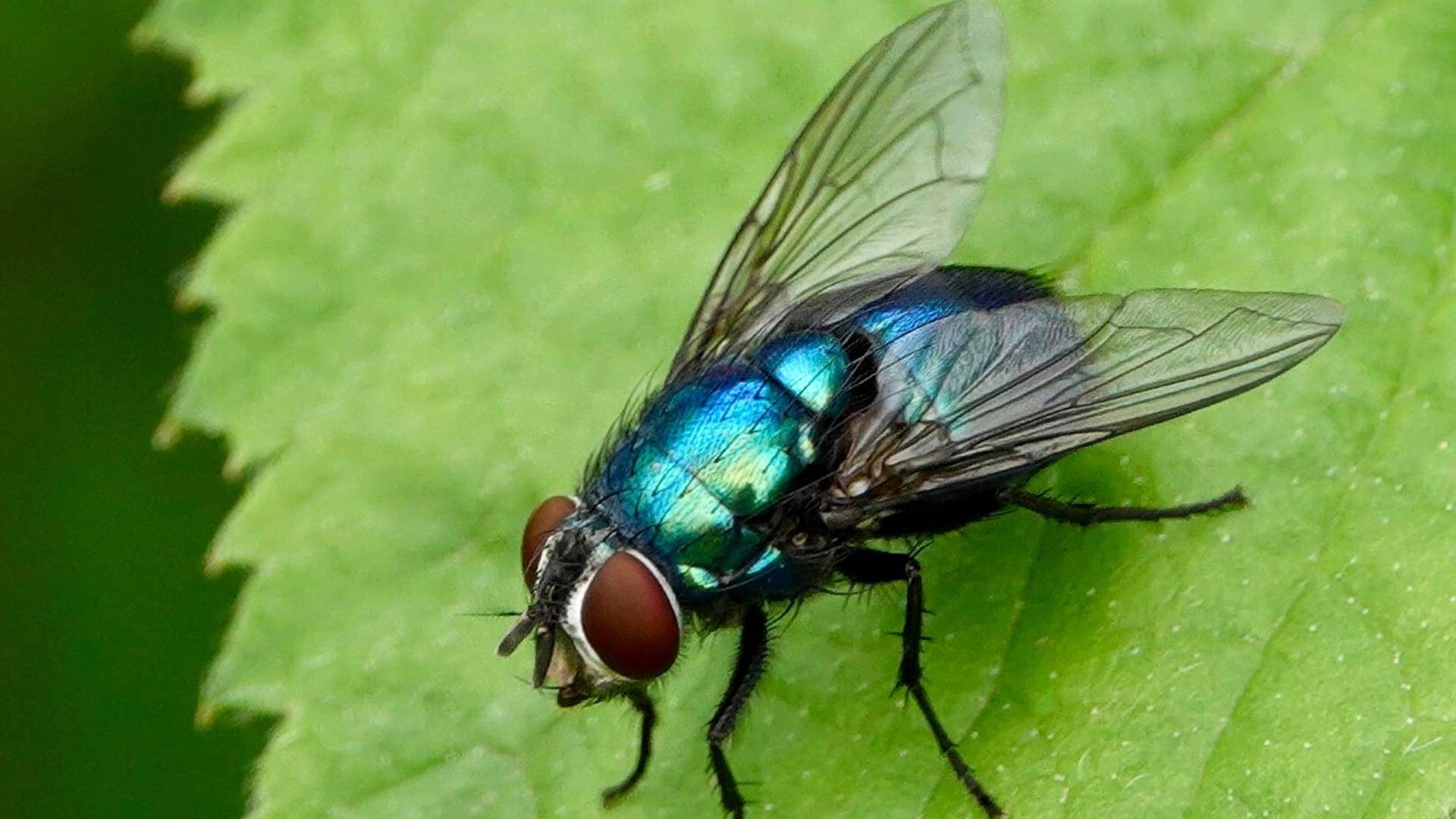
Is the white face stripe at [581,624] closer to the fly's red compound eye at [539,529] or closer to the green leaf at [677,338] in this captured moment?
the fly's red compound eye at [539,529]

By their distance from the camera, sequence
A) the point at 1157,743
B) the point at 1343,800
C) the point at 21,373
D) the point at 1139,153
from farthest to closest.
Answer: the point at 21,373 → the point at 1139,153 → the point at 1157,743 → the point at 1343,800

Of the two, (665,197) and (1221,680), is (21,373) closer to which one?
(665,197)

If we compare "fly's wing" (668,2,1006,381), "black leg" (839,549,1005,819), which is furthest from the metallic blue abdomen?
"fly's wing" (668,2,1006,381)

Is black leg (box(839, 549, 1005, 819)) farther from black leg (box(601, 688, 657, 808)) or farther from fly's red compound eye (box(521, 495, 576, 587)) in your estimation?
fly's red compound eye (box(521, 495, 576, 587))

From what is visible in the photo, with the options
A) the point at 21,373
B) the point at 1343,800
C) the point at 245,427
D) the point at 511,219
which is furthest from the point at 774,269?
the point at 21,373

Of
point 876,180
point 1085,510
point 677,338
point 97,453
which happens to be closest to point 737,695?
point 1085,510

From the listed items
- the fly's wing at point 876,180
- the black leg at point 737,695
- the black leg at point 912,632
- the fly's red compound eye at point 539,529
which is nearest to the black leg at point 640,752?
the black leg at point 737,695

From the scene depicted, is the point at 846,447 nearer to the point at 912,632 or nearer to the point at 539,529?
the point at 912,632

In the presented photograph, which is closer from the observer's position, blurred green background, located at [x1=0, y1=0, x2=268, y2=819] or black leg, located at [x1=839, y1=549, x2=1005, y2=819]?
black leg, located at [x1=839, y1=549, x2=1005, y2=819]
